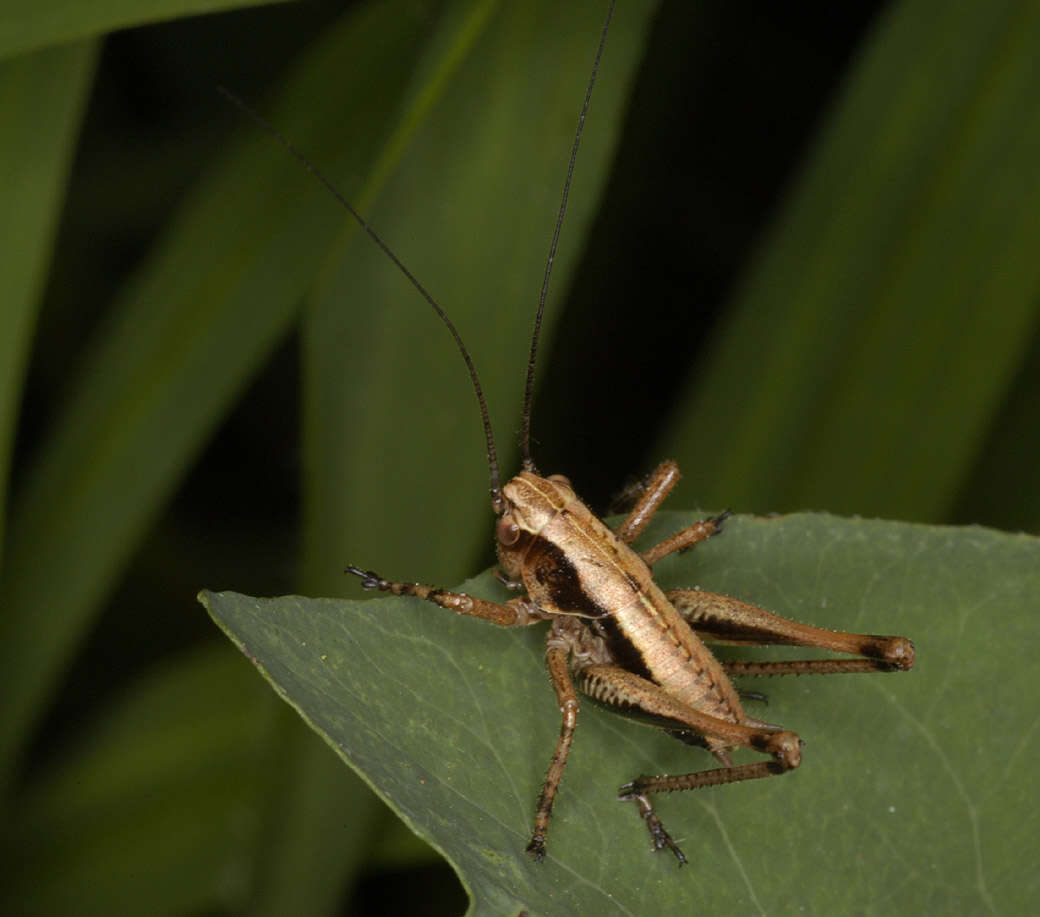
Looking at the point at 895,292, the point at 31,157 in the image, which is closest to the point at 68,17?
the point at 31,157

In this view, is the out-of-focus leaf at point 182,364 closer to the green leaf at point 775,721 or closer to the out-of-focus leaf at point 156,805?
the out-of-focus leaf at point 156,805

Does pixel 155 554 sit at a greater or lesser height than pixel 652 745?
lesser

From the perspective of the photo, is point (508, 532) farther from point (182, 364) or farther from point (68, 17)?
point (68, 17)

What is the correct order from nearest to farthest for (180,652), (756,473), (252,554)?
1. (756,473)
2. (180,652)
3. (252,554)

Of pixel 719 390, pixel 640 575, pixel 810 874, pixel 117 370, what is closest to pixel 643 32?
pixel 719 390

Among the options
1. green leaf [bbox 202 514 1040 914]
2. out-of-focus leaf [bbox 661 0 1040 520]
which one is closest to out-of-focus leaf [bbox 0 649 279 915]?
green leaf [bbox 202 514 1040 914]

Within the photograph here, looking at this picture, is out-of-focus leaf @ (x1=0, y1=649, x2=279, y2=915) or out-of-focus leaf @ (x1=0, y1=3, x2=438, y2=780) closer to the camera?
out-of-focus leaf @ (x1=0, y1=3, x2=438, y2=780)

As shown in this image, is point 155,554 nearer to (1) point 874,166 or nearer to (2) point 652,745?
(2) point 652,745

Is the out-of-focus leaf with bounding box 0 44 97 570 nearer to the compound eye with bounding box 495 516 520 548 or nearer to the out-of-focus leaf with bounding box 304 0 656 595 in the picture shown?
the out-of-focus leaf with bounding box 304 0 656 595
